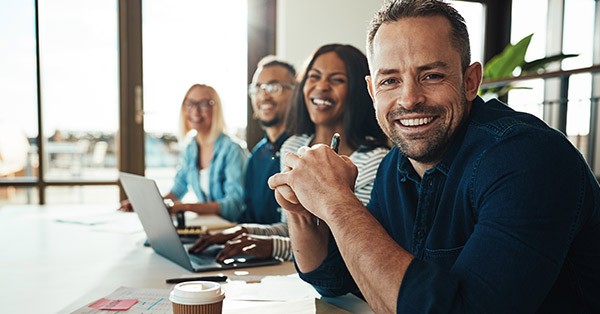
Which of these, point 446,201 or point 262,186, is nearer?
point 446,201

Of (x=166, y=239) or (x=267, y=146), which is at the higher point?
(x=267, y=146)

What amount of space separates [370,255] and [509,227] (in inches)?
8.5

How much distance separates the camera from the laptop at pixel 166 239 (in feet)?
4.17

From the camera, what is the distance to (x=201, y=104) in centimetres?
295

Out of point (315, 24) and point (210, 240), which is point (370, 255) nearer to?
point (210, 240)

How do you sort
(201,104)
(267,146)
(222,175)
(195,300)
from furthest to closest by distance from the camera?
(201,104), (222,175), (267,146), (195,300)

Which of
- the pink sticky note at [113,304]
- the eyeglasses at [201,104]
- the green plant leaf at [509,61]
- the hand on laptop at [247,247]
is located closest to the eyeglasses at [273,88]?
the eyeglasses at [201,104]

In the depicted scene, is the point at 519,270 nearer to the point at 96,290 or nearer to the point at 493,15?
the point at 96,290

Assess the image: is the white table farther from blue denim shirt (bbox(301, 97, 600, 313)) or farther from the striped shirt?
blue denim shirt (bbox(301, 97, 600, 313))

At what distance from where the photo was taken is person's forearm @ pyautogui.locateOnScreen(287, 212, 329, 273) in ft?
3.62

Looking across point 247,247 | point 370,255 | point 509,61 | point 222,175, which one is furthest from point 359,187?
point 509,61

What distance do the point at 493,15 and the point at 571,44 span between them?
1001 millimetres

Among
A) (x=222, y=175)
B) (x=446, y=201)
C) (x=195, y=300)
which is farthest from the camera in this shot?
(x=222, y=175)

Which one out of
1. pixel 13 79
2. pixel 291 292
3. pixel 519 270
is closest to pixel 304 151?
pixel 291 292
